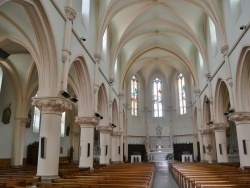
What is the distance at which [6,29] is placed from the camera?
516 inches

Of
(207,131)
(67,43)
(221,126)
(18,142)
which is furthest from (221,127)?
(18,142)

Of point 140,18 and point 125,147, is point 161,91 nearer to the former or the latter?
point 125,147

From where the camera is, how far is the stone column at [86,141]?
14906 mm

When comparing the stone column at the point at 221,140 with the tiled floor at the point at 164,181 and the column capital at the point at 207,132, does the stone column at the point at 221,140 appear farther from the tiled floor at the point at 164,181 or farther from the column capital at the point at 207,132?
the column capital at the point at 207,132

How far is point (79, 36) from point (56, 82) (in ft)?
13.9

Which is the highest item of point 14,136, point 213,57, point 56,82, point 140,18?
point 140,18

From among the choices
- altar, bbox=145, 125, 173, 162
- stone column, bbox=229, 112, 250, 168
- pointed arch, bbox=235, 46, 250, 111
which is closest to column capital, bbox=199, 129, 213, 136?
altar, bbox=145, 125, 173, 162

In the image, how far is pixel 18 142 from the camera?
18.4m

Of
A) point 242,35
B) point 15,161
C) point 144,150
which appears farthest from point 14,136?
point 144,150

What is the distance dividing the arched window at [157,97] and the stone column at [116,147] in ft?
43.8

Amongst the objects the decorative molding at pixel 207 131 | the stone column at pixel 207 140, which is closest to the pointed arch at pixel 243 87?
the stone column at pixel 207 140

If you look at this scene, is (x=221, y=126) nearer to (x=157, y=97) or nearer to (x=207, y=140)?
(x=207, y=140)

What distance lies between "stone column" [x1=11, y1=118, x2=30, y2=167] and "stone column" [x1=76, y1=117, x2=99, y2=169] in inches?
243

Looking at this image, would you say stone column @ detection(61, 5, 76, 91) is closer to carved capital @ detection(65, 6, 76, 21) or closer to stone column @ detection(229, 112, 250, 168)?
carved capital @ detection(65, 6, 76, 21)
